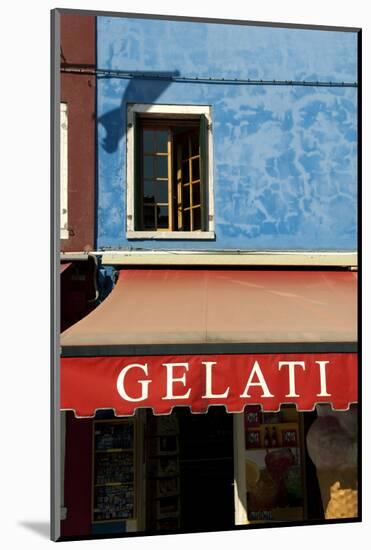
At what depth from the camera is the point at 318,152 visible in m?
8.91

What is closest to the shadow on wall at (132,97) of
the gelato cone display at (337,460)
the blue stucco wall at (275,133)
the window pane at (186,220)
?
the blue stucco wall at (275,133)

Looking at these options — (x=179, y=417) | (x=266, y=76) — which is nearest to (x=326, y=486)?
(x=179, y=417)

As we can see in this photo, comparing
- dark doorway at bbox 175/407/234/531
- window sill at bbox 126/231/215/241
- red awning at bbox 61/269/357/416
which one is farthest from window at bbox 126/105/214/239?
dark doorway at bbox 175/407/234/531

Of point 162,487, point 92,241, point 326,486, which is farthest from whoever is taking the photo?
point 162,487

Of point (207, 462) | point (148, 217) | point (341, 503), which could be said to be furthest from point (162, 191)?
point (341, 503)

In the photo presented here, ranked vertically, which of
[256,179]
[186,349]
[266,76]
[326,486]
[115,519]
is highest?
[266,76]

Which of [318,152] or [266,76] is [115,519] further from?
[266,76]

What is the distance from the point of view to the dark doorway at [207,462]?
9625mm

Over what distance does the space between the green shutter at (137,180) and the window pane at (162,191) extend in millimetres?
234

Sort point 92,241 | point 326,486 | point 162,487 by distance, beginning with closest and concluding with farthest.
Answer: point 326,486 < point 92,241 < point 162,487

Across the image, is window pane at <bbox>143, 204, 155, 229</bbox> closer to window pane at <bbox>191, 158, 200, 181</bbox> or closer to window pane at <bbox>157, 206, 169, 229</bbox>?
window pane at <bbox>157, 206, 169, 229</bbox>

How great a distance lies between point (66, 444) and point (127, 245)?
272cm

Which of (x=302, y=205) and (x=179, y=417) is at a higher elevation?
(x=302, y=205)

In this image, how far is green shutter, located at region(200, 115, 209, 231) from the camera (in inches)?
348
